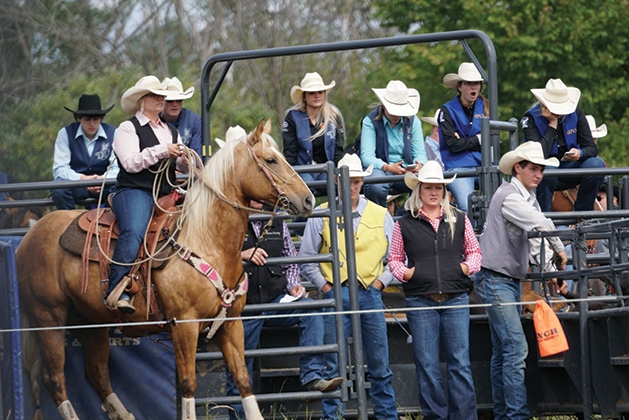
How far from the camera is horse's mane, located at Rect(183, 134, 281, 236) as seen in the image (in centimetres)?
852

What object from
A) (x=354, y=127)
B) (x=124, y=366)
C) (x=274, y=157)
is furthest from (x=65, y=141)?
(x=354, y=127)

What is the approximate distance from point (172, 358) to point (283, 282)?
3.57ft

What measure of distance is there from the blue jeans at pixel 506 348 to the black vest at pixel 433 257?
24 cm

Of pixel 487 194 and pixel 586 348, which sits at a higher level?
pixel 487 194

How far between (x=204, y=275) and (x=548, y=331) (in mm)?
2571

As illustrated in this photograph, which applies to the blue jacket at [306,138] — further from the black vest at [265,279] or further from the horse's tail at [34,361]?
the horse's tail at [34,361]

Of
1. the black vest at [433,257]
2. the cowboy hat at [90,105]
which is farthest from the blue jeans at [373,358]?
the cowboy hat at [90,105]

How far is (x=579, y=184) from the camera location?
37.8 feet

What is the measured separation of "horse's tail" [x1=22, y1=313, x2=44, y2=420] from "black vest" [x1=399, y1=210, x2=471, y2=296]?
2926 millimetres

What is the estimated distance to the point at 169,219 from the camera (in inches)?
342

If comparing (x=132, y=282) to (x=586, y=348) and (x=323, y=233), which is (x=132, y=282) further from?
(x=586, y=348)

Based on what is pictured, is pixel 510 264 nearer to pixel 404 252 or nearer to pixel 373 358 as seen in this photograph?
pixel 404 252

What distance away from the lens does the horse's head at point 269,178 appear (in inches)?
328

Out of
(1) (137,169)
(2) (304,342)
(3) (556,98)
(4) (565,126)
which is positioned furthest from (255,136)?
(4) (565,126)
